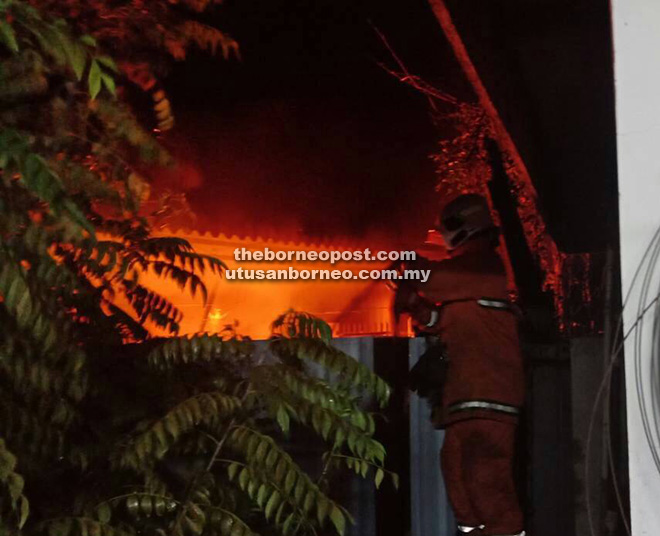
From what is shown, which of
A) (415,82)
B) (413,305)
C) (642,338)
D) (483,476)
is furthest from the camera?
(415,82)

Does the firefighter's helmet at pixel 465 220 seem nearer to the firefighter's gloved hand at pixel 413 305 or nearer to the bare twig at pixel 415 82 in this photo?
the firefighter's gloved hand at pixel 413 305

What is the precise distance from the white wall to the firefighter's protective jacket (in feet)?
3.60

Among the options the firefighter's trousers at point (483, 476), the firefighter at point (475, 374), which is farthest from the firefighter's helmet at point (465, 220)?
the firefighter's trousers at point (483, 476)

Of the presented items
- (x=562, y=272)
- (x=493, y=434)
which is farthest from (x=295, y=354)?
(x=562, y=272)

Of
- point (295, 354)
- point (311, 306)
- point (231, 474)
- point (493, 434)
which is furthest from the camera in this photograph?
point (311, 306)

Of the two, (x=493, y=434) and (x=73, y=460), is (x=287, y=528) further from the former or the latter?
(x=493, y=434)

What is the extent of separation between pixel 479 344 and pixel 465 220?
503 mm

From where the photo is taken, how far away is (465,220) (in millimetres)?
3441

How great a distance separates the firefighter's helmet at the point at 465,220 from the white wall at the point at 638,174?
114cm

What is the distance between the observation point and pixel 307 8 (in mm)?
4277

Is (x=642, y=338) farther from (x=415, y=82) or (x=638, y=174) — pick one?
(x=415, y=82)

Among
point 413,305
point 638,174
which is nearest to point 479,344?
point 413,305

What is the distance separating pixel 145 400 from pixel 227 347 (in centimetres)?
44

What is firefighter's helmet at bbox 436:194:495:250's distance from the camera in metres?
3.43
